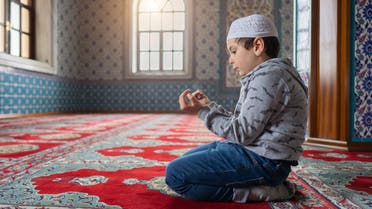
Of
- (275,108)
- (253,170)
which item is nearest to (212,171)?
(253,170)

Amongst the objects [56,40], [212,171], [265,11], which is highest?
[265,11]

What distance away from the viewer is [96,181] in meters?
1.70

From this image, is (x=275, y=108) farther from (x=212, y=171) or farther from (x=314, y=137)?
(x=314, y=137)

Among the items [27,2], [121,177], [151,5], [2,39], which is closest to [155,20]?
[151,5]

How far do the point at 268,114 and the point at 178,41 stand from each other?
8574 millimetres

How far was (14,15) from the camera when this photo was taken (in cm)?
709

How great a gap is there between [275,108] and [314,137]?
2.24 m

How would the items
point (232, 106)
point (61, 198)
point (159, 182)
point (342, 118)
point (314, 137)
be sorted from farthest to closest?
point (232, 106)
point (314, 137)
point (342, 118)
point (159, 182)
point (61, 198)

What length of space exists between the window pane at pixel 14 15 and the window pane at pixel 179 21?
390 centimetres

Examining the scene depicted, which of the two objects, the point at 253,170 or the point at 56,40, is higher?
the point at 56,40

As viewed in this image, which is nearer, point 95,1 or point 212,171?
point 212,171

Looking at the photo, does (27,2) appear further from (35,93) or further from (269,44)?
(269,44)

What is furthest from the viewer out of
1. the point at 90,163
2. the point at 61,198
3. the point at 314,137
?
the point at 314,137

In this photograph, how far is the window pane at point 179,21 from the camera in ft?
31.4
